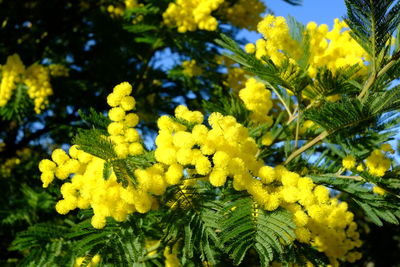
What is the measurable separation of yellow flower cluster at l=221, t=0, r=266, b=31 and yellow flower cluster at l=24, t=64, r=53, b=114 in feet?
6.18

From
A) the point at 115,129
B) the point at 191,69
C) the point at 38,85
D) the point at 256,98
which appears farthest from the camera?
the point at 191,69

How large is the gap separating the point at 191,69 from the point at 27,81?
1566 mm

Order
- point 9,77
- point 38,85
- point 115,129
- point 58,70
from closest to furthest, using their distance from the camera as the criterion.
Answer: point 115,129, point 9,77, point 38,85, point 58,70

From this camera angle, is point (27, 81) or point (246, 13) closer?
point (27, 81)

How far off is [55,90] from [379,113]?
3.56 m

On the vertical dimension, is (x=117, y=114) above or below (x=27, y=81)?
below

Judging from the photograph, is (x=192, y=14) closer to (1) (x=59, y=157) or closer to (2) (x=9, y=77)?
(2) (x=9, y=77)

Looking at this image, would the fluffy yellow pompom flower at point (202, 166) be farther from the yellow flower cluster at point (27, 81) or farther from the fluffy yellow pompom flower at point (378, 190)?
the yellow flower cluster at point (27, 81)

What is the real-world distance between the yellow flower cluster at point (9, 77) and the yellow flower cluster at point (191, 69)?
5.13 feet

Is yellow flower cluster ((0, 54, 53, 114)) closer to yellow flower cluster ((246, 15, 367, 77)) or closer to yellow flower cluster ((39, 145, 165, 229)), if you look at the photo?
yellow flower cluster ((39, 145, 165, 229))

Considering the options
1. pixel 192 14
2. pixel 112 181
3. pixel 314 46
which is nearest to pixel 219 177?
pixel 112 181

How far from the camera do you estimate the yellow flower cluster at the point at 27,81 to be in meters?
3.52

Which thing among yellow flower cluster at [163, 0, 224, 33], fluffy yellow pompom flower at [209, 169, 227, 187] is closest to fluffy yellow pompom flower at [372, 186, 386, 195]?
fluffy yellow pompom flower at [209, 169, 227, 187]

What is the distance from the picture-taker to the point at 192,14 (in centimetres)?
320
